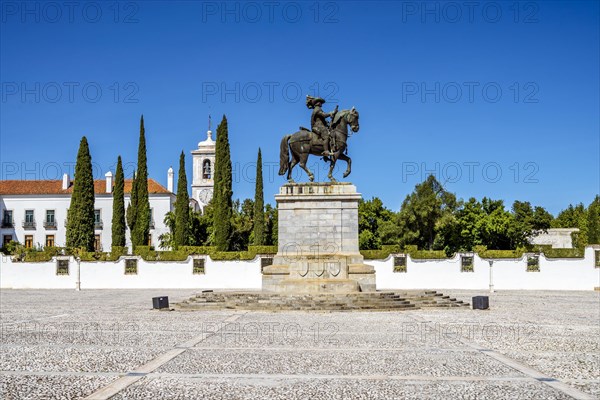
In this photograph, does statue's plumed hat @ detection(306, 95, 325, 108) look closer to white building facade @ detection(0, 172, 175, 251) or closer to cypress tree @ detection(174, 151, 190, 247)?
cypress tree @ detection(174, 151, 190, 247)

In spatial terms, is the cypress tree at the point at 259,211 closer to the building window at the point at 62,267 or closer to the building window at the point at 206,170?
the building window at the point at 62,267

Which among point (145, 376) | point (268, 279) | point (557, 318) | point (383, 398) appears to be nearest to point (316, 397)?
point (383, 398)

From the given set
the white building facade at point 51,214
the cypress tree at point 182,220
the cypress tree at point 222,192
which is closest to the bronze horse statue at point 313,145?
the cypress tree at point 222,192

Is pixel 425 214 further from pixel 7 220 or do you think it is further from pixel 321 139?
pixel 7 220

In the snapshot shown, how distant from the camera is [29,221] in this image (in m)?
71.3

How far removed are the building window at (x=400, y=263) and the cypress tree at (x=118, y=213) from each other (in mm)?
28819

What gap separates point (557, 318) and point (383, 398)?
11.6 meters

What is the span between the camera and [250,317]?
55.1ft

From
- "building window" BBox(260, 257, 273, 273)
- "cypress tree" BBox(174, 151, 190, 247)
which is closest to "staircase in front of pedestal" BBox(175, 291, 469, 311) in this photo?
"building window" BBox(260, 257, 273, 273)

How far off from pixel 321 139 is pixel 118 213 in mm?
36576

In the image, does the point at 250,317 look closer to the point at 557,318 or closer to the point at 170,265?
the point at 557,318

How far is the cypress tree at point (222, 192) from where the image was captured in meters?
45.3

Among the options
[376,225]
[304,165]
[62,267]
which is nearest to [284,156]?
[304,165]

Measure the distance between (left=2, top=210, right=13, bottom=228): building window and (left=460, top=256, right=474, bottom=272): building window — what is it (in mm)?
55992
